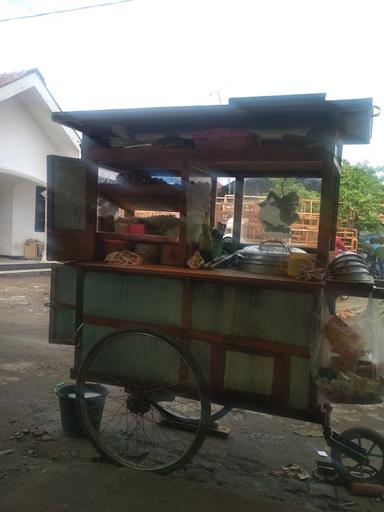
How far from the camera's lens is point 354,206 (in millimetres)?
18344

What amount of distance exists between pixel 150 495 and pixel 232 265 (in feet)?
5.46

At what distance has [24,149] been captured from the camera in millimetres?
13930

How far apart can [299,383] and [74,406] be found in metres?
1.86

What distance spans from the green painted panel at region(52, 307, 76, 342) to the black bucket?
20.4 inches

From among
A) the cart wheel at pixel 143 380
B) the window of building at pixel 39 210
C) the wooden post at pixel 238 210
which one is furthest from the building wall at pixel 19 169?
the cart wheel at pixel 143 380

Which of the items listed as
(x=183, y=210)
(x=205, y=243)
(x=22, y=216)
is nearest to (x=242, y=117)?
(x=183, y=210)

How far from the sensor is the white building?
1308 cm

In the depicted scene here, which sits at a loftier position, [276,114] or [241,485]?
[276,114]

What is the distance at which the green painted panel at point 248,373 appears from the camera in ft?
9.64

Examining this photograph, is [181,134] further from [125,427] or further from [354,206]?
[354,206]

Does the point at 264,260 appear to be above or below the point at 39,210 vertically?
below

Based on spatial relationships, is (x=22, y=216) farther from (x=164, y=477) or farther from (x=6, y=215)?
(x=164, y=477)

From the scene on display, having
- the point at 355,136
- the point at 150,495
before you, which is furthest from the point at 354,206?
the point at 150,495

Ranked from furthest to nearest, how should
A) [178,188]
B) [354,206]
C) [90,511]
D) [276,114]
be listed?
[354,206]
[178,188]
[276,114]
[90,511]
